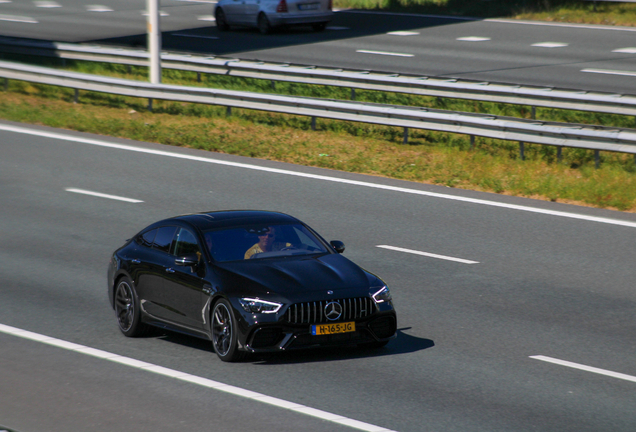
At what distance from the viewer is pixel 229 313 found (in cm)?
891

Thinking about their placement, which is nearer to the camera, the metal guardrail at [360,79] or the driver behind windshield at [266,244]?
the driver behind windshield at [266,244]

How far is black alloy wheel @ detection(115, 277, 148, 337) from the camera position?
1013cm

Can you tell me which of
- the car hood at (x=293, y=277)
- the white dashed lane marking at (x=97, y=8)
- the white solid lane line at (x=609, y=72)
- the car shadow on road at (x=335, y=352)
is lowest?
the car shadow on road at (x=335, y=352)

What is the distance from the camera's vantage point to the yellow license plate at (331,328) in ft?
28.9

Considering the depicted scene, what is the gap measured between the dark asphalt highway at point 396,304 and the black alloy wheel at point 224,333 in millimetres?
122

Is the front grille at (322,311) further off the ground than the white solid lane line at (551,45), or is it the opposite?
the white solid lane line at (551,45)

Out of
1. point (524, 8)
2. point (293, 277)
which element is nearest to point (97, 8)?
point (524, 8)

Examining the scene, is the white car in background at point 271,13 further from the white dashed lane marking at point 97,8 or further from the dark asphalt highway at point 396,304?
the dark asphalt highway at point 396,304

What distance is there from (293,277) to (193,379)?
1.25m

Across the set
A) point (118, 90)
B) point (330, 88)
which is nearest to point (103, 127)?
point (118, 90)

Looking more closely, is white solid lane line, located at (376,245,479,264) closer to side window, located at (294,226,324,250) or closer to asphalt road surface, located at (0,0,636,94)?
side window, located at (294,226,324,250)

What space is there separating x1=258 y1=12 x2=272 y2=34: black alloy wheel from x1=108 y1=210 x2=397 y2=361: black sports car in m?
25.1

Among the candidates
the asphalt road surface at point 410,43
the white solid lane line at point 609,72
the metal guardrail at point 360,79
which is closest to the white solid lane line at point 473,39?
the asphalt road surface at point 410,43

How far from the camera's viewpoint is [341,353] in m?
9.42
